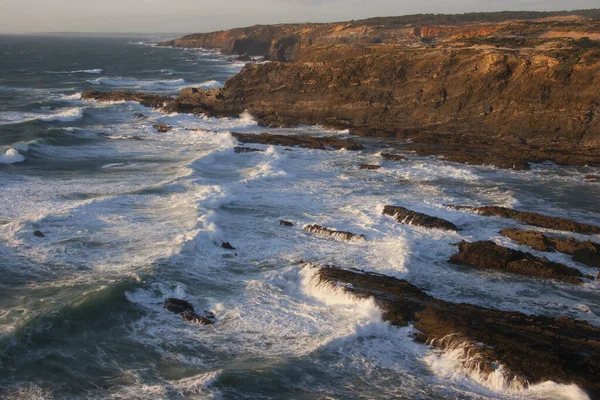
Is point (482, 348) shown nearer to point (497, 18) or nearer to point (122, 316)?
point (122, 316)

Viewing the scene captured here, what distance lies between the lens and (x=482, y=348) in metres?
10.9

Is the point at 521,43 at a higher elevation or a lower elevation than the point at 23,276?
higher

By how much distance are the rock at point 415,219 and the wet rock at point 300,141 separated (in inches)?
463

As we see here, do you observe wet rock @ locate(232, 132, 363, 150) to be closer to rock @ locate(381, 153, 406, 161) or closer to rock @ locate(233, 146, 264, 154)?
rock @ locate(233, 146, 264, 154)

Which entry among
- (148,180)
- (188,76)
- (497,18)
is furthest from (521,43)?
(497,18)

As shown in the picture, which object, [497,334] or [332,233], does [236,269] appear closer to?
[332,233]

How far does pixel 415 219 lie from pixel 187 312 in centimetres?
882

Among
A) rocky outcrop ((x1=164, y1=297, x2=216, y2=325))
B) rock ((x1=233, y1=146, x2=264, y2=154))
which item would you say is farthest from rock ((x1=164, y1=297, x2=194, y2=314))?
rock ((x1=233, y1=146, x2=264, y2=154))

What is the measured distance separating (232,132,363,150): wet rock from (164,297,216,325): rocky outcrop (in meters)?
18.9

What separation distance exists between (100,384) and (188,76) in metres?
64.6

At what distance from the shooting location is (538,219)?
61.9ft

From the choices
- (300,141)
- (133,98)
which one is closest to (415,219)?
(300,141)

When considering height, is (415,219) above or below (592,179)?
above

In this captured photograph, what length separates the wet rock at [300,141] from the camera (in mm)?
31102
